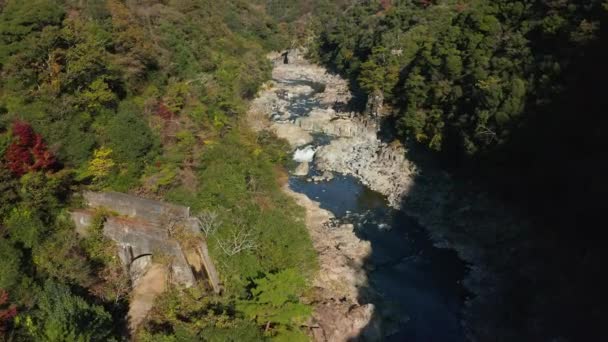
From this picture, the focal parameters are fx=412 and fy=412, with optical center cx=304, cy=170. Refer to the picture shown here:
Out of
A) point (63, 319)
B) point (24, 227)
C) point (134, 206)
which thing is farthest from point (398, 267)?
point (24, 227)

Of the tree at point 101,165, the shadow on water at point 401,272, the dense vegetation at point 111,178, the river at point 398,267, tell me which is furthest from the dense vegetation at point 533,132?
the tree at point 101,165

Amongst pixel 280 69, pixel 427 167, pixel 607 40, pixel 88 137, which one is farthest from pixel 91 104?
pixel 280 69

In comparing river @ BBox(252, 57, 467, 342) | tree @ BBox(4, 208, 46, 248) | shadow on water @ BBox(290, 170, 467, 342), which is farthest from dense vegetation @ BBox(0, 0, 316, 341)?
river @ BBox(252, 57, 467, 342)

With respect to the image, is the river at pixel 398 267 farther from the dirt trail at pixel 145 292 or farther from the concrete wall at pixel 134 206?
the concrete wall at pixel 134 206

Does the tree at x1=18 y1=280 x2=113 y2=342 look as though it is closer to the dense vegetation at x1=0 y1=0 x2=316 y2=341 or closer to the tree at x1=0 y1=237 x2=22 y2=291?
the dense vegetation at x1=0 y1=0 x2=316 y2=341

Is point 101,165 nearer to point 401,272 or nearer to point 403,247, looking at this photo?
point 401,272

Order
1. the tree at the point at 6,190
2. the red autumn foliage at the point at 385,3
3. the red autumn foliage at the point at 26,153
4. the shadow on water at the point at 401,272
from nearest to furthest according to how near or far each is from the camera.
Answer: the tree at the point at 6,190 < the red autumn foliage at the point at 26,153 < the shadow on water at the point at 401,272 < the red autumn foliage at the point at 385,3
